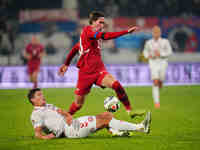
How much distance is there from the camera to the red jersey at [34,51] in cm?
1746

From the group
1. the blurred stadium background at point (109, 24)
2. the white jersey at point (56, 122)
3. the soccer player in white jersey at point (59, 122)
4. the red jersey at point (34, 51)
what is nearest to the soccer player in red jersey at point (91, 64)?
the soccer player in white jersey at point (59, 122)

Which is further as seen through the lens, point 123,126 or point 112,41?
point 112,41

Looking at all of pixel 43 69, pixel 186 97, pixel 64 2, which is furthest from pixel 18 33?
pixel 186 97

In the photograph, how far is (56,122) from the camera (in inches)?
256

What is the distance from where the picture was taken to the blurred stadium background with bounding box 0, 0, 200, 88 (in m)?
27.6

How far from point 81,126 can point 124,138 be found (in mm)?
753

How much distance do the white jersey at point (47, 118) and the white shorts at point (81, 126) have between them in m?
0.13

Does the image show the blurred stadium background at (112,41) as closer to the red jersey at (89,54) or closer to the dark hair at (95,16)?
the red jersey at (89,54)

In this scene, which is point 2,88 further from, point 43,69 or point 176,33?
point 176,33

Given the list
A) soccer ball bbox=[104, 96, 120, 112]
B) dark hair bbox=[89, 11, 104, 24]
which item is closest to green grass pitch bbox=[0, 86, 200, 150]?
soccer ball bbox=[104, 96, 120, 112]

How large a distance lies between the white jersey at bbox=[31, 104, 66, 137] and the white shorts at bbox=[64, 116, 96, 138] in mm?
131

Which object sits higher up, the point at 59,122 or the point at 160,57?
the point at 160,57

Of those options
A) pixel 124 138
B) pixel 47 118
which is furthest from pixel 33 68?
pixel 47 118

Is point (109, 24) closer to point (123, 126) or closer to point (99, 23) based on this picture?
point (99, 23)
